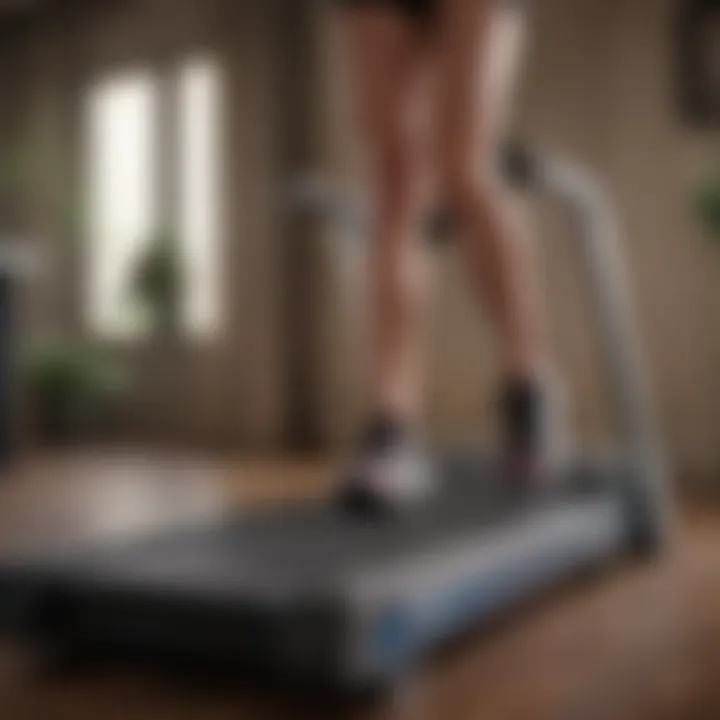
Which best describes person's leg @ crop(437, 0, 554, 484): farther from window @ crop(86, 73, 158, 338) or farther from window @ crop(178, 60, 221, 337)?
window @ crop(86, 73, 158, 338)

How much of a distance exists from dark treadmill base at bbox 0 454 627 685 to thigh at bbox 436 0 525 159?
67 centimetres

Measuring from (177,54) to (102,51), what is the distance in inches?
17.4

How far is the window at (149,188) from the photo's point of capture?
5184 mm

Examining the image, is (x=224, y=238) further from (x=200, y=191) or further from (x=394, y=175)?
(x=394, y=175)

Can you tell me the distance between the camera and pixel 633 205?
4066mm

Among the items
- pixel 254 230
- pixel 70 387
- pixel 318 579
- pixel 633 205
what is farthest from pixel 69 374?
pixel 318 579

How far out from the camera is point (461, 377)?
175 inches

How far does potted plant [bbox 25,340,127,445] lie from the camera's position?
4.97 m

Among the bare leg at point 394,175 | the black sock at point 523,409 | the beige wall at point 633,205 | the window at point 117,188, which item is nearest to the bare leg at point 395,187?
the bare leg at point 394,175

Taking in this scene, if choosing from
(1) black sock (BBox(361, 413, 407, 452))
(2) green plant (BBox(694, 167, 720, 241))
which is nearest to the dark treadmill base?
(1) black sock (BBox(361, 413, 407, 452))

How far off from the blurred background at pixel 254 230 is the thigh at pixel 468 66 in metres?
1.52

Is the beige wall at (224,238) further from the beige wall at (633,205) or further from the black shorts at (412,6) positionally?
the black shorts at (412,6)

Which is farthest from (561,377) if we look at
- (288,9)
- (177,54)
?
(177,54)

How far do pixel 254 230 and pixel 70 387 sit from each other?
1.00 metres
